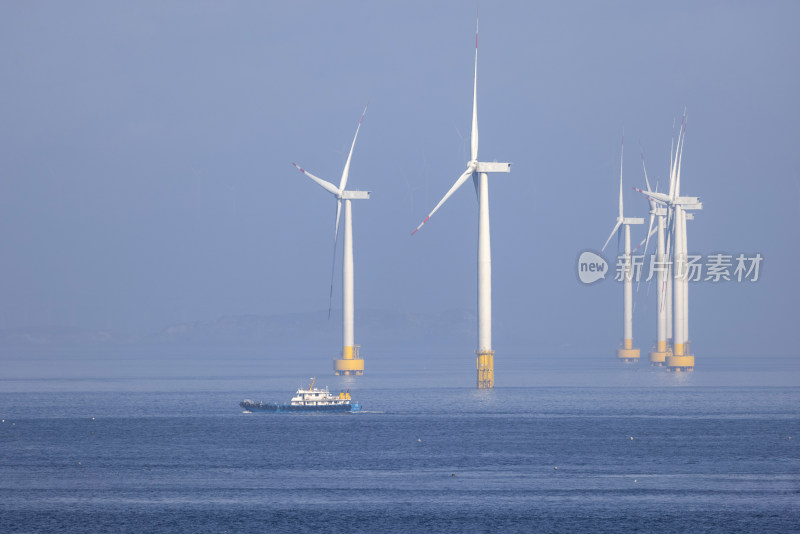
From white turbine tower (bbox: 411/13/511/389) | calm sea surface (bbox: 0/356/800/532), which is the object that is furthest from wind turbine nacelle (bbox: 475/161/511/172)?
calm sea surface (bbox: 0/356/800/532)

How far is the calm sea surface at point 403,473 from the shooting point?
90.1m

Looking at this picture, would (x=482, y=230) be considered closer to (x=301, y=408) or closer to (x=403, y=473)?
(x=301, y=408)

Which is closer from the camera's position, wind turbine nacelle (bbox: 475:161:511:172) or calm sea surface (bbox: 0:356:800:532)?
calm sea surface (bbox: 0:356:800:532)

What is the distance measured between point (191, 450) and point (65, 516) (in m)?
44.4

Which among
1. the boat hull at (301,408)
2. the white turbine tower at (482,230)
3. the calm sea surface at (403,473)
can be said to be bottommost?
the boat hull at (301,408)

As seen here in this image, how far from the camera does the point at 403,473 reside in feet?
378

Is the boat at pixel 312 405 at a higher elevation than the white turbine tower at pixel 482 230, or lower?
lower

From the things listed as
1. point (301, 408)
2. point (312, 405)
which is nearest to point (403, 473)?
point (312, 405)

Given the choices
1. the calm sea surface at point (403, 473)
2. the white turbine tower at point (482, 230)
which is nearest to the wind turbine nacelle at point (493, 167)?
the white turbine tower at point (482, 230)

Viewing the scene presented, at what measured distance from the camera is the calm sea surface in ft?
295

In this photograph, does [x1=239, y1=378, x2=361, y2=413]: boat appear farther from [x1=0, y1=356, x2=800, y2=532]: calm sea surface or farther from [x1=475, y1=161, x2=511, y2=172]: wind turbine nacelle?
[x1=475, y1=161, x2=511, y2=172]: wind turbine nacelle

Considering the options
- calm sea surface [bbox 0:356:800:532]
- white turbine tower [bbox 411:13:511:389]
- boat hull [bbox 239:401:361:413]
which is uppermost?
white turbine tower [bbox 411:13:511:389]

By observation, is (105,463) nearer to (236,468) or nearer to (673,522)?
(236,468)

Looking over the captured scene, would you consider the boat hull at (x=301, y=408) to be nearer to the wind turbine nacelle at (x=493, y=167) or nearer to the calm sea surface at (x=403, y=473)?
Result: the calm sea surface at (x=403, y=473)
